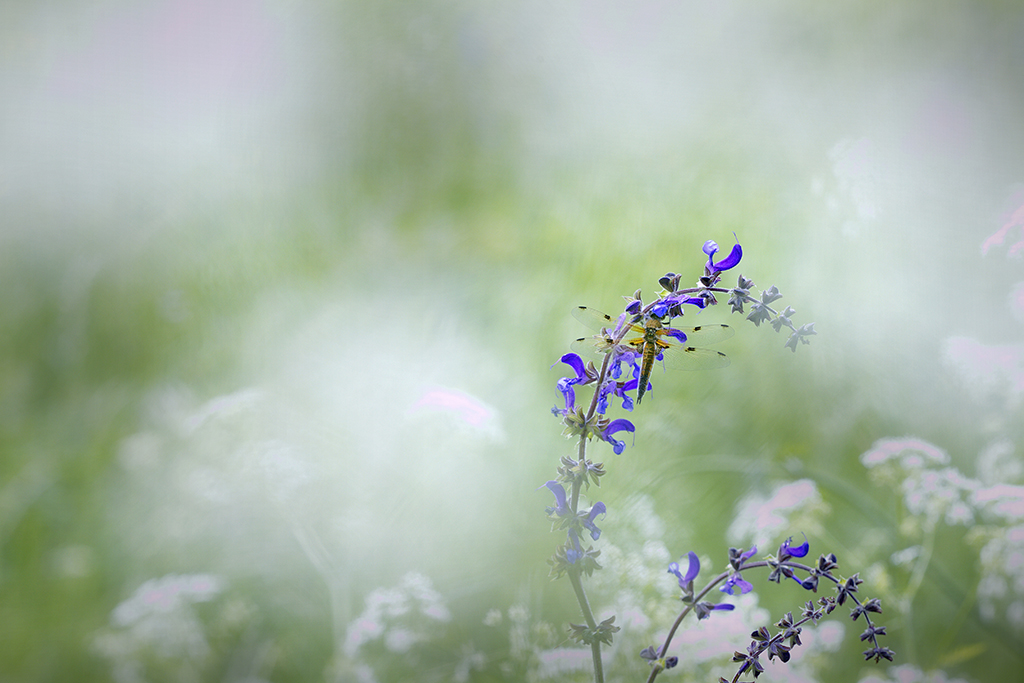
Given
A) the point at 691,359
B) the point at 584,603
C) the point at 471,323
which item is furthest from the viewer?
the point at 471,323

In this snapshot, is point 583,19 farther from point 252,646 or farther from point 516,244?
point 252,646

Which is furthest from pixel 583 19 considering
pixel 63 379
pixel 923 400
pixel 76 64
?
pixel 63 379

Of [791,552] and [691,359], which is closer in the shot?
[791,552]

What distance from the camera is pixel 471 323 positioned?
711 millimetres

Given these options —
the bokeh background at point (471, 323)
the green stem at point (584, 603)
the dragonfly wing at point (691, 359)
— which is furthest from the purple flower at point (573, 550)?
the bokeh background at point (471, 323)

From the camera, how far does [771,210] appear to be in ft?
2.21

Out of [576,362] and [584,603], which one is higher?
[576,362]

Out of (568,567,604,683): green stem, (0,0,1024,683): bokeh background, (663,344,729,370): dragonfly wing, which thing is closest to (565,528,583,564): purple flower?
(568,567,604,683): green stem

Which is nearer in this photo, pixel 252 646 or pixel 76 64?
pixel 252 646

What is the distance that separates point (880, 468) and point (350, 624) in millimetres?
547

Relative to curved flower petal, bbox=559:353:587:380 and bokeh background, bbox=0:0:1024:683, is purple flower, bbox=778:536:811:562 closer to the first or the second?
curved flower petal, bbox=559:353:587:380

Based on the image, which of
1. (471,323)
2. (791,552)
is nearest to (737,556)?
(791,552)

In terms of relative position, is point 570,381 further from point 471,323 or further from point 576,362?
point 471,323

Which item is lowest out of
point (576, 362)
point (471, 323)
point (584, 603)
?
point (584, 603)
